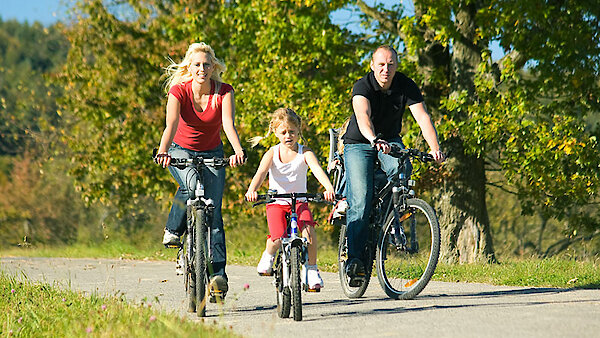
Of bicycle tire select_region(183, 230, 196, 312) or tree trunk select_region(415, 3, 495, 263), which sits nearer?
bicycle tire select_region(183, 230, 196, 312)

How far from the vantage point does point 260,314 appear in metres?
6.23

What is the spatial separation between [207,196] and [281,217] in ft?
1.89

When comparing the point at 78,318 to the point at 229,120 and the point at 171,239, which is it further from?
the point at 229,120

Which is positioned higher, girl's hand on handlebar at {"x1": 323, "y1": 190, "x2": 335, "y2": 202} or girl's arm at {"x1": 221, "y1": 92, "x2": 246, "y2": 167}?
girl's arm at {"x1": 221, "y1": 92, "x2": 246, "y2": 167}

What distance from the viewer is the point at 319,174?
6.56 meters

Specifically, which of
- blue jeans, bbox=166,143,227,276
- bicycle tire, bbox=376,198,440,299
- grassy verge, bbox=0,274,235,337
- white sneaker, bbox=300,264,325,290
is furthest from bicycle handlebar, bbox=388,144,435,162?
grassy verge, bbox=0,274,235,337

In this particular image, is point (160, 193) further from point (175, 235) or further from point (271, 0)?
point (175, 235)

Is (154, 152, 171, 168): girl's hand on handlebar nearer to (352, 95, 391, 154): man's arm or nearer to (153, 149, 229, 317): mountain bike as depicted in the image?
(153, 149, 229, 317): mountain bike

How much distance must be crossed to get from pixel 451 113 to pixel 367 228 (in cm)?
741

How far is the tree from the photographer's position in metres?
13.0

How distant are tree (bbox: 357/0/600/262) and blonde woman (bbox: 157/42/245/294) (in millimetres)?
7048

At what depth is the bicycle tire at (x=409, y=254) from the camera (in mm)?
6461

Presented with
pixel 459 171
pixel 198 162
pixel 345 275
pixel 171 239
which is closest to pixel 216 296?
pixel 171 239

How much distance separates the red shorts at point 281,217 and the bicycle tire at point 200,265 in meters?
0.59
